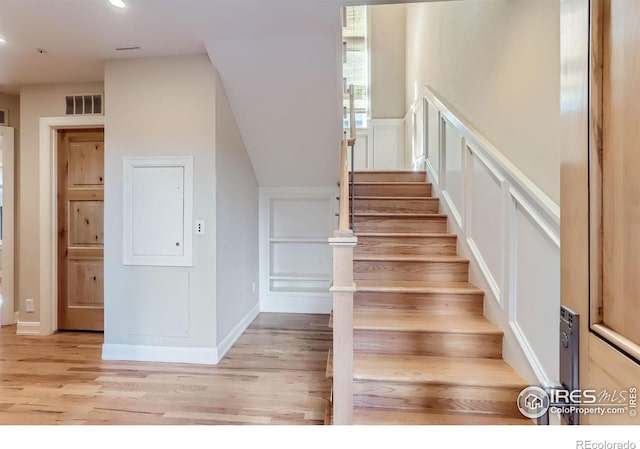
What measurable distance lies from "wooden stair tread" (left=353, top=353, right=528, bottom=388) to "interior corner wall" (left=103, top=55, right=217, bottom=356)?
5.05 feet

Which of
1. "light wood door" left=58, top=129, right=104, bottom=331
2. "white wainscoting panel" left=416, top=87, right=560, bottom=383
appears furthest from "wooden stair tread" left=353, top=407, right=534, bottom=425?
"light wood door" left=58, top=129, right=104, bottom=331

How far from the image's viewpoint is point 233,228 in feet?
10.8

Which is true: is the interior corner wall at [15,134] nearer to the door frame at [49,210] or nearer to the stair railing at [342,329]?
the door frame at [49,210]

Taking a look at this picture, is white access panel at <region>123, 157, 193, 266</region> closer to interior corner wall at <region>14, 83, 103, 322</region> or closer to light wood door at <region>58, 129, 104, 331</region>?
light wood door at <region>58, 129, 104, 331</region>

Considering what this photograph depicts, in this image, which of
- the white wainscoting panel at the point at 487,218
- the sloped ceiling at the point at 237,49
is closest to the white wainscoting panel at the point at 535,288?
the white wainscoting panel at the point at 487,218

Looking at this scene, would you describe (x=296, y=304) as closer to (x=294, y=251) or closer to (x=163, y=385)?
(x=294, y=251)

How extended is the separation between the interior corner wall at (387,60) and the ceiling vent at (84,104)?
3.92 meters

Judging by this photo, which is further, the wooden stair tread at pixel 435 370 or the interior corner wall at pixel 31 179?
the interior corner wall at pixel 31 179

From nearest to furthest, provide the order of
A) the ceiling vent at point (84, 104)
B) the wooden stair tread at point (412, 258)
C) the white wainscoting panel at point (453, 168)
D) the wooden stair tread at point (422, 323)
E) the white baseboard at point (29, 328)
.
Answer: the wooden stair tread at point (422, 323) → the wooden stair tread at point (412, 258) → the white wainscoting panel at point (453, 168) → the ceiling vent at point (84, 104) → the white baseboard at point (29, 328)

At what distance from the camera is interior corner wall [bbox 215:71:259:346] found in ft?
9.59

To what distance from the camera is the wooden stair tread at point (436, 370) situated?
1.72 meters

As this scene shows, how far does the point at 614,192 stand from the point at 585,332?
0.85 feet

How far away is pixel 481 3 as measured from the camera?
7.95ft

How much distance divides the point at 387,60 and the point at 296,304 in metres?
4.27
